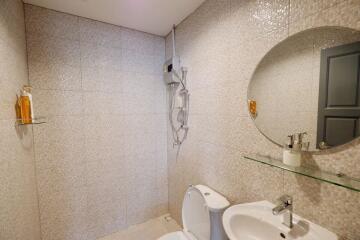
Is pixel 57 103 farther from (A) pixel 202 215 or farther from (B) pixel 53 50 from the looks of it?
(A) pixel 202 215

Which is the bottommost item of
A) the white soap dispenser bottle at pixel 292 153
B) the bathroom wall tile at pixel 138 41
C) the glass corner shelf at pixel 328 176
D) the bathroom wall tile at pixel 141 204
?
the bathroom wall tile at pixel 141 204

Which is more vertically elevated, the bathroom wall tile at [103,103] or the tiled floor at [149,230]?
the bathroom wall tile at [103,103]

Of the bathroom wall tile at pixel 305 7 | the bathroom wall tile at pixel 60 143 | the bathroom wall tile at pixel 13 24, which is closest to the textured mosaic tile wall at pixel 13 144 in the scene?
the bathroom wall tile at pixel 13 24

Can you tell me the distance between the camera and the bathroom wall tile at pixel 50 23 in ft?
4.75

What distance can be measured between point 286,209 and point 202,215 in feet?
2.26

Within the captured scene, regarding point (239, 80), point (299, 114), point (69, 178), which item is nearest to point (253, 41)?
point (239, 80)

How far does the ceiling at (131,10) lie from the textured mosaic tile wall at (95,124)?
10cm

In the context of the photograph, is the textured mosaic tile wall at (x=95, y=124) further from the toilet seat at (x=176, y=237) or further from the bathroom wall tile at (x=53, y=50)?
the toilet seat at (x=176, y=237)

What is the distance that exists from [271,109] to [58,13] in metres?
2.00

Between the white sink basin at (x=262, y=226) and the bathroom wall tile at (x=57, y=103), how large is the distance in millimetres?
1643

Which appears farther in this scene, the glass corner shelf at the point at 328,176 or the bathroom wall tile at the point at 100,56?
the bathroom wall tile at the point at 100,56

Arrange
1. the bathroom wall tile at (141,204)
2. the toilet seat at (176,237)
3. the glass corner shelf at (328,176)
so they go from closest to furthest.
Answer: the glass corner shelf at (328,176), the toilet seat at (176,237), the bathroom wall tile at (141,204)

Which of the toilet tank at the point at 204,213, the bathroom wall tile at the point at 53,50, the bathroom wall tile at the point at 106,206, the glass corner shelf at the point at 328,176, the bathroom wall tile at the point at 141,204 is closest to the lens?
the glass corner shelf at the point at 328,176

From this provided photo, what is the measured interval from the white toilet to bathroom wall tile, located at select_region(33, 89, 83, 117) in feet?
4.55
